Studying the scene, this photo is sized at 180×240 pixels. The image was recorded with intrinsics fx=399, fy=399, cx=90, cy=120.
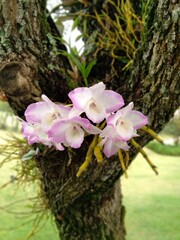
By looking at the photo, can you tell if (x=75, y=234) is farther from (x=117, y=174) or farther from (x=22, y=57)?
(x=22, y=57)

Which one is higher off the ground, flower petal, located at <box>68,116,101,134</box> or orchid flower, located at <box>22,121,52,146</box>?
flower petal, located at <box>68,116,101,134</box>

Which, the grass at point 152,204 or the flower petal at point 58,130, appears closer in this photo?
the flower petal at point 58,130

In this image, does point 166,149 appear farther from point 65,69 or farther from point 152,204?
point 65,69

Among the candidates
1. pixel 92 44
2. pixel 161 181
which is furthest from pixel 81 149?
pixel 161 181

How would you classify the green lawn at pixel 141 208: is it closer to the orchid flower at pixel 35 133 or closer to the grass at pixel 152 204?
the grass at pixel 152 204

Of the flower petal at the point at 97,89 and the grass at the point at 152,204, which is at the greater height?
the flower petal at the point at 97,89

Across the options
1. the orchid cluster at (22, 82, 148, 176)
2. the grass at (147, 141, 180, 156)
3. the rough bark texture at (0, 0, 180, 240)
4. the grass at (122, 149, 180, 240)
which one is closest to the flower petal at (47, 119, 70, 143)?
the orchid cluster at (22, 82, 148, 176)

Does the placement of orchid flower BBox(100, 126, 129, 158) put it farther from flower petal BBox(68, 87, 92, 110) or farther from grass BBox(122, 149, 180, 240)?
grass BBox(122, 149, 180, 240)

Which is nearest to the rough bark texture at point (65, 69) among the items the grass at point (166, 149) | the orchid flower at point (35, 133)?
the orchid flower at point (35, 133)
